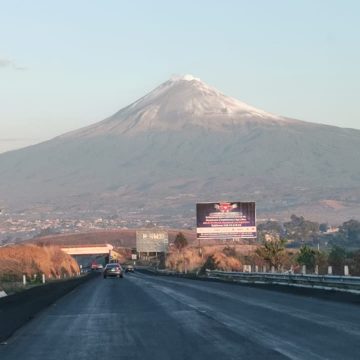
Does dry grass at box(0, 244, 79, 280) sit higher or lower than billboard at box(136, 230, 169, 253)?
lower

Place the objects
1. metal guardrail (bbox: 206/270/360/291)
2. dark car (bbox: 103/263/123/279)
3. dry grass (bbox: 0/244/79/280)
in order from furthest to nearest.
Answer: dark car (bbox: 103/263/123/279)
dry grass (bbox: 0/244/79/280)
metal guardrail (bbox: 206/270/360/291)

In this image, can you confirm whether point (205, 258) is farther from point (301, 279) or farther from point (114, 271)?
point (301, 279)

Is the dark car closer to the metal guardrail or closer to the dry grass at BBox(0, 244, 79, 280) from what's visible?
the dry grass at BBox(0, 244, 79, 280)

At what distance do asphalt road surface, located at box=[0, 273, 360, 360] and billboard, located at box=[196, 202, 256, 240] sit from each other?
5986 cm

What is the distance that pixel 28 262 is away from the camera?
263ft

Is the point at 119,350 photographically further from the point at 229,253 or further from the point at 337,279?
the point at 229,253

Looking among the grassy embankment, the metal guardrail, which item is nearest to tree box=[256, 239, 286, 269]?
the metal guardrail

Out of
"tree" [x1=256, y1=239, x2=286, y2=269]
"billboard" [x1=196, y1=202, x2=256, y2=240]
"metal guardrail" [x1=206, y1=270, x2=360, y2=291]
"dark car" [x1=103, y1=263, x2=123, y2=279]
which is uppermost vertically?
"billboard" [x1=196, y1=202, x2=256, y2=240]

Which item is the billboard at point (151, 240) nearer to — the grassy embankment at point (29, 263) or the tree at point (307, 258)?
the grassy embankment at point (29, 263)

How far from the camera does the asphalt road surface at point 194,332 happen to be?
16266mm

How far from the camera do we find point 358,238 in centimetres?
18762

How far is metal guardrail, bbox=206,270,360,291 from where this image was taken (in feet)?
112

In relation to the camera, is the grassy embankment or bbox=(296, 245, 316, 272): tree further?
bbox=(296, 245, 316, 272): tree

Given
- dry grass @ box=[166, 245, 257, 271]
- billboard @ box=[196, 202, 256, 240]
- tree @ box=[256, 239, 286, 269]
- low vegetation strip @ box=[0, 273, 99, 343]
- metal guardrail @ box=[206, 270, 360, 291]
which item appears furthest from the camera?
dry grass @ box=[166, 245, 257, 271]
